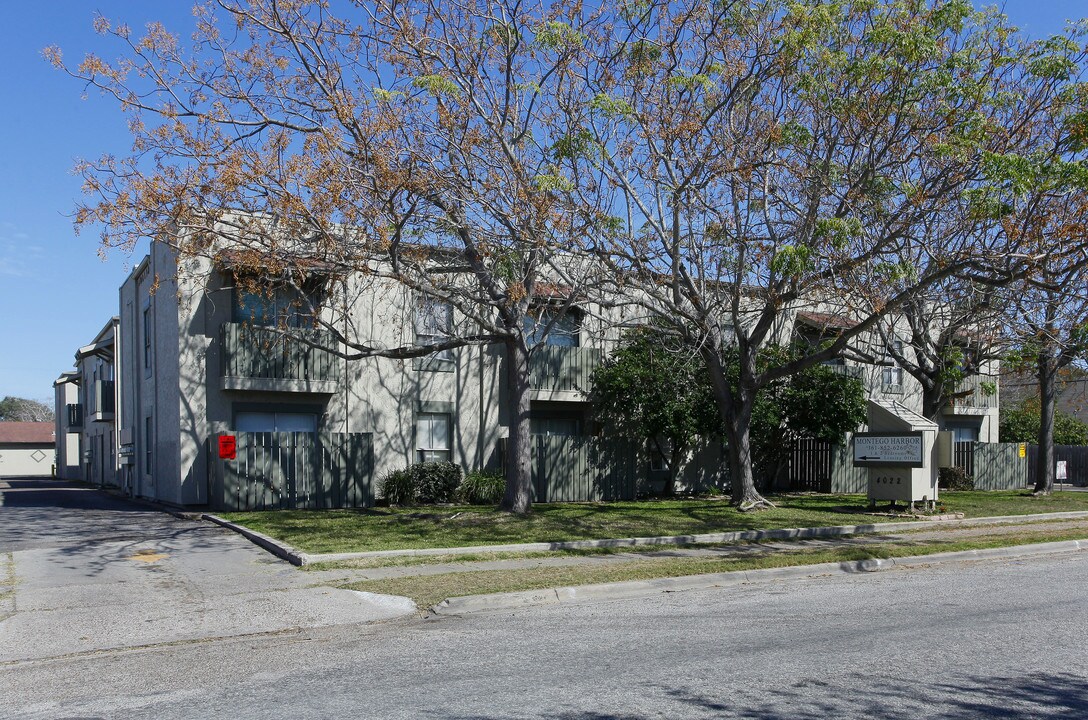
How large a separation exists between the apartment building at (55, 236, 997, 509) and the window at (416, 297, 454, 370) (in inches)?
1.6

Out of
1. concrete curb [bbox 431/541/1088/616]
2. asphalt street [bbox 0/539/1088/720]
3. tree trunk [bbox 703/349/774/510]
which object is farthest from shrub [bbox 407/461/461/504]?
asphalt street [bbox 0/539/1088/720]

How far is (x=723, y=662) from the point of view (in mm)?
7816

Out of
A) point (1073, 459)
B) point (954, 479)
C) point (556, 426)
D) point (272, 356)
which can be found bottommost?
point (954, 479)

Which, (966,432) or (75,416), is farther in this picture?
(75,416)

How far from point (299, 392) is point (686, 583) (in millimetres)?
13806

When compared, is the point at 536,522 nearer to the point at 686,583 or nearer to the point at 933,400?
the point at 686,583

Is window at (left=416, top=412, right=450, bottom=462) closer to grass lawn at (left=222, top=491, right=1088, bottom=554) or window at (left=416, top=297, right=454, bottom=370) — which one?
window at (left=416, top=297, right=454, bottom=370)

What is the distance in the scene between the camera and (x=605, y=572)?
1288cm

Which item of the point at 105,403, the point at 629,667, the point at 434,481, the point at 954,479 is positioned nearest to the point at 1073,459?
the point at 954,479

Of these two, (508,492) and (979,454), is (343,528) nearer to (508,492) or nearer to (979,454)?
(508,492)

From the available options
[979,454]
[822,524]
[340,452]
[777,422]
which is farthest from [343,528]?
[979,454]

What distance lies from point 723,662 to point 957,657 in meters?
1.95

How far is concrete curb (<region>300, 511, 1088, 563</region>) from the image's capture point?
14140 mm

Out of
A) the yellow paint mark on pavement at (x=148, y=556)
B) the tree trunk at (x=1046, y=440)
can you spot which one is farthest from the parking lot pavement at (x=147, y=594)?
the tree trunk at (x=1046, y=440)
